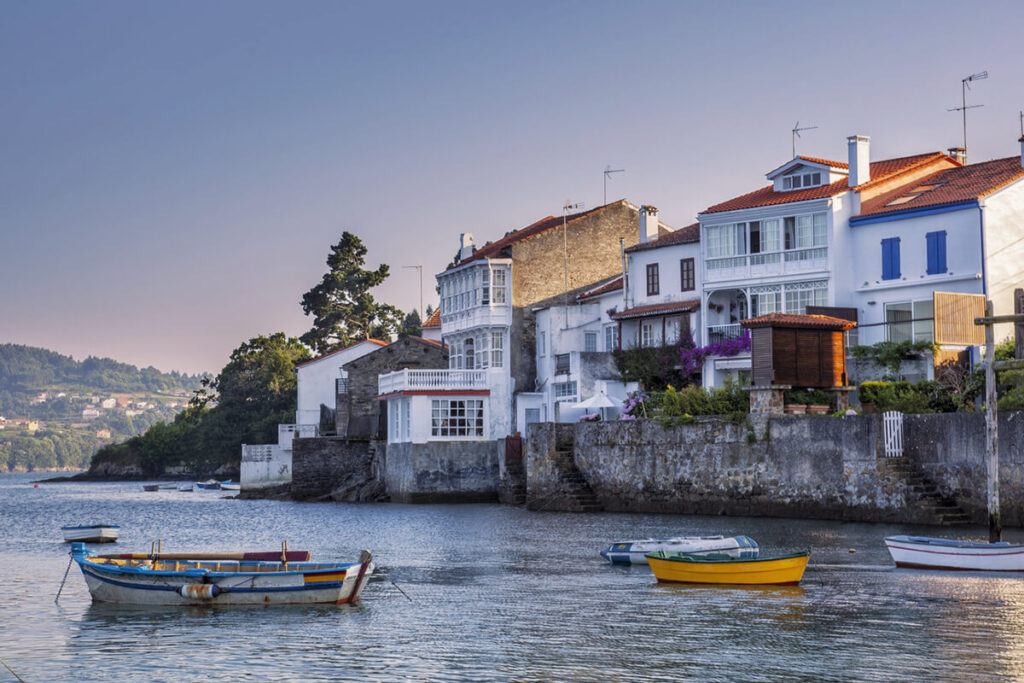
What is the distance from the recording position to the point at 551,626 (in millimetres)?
24109

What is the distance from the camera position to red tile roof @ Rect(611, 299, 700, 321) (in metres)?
57.5

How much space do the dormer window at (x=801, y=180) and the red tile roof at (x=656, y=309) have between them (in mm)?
6553

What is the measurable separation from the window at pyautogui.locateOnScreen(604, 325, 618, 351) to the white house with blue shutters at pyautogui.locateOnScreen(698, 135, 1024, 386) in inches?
282

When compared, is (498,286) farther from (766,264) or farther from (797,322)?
(797,322)

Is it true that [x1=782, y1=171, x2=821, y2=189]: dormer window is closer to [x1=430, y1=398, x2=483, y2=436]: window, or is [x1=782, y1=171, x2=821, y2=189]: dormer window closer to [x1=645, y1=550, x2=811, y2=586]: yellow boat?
[x1=430, y1=398, x2=483, y2=436]: window

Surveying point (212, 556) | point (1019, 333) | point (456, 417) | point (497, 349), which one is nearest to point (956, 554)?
point (1019, 333)

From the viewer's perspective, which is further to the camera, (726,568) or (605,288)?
(605,288)

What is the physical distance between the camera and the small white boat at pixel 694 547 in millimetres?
31703

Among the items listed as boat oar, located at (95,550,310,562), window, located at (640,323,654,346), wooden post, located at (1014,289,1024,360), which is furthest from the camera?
window, located at (640,323,654,346)

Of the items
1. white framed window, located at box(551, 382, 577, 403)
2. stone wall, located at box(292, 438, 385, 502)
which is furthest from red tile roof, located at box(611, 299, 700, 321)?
stone wall, located at box(292, 438, 385, 502)

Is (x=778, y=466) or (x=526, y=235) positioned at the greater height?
(x=526, y=235)

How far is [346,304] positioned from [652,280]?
223ft

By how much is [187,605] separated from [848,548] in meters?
17.6

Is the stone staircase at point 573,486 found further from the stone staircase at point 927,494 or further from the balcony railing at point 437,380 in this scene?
the stone staircase at point 927,494
